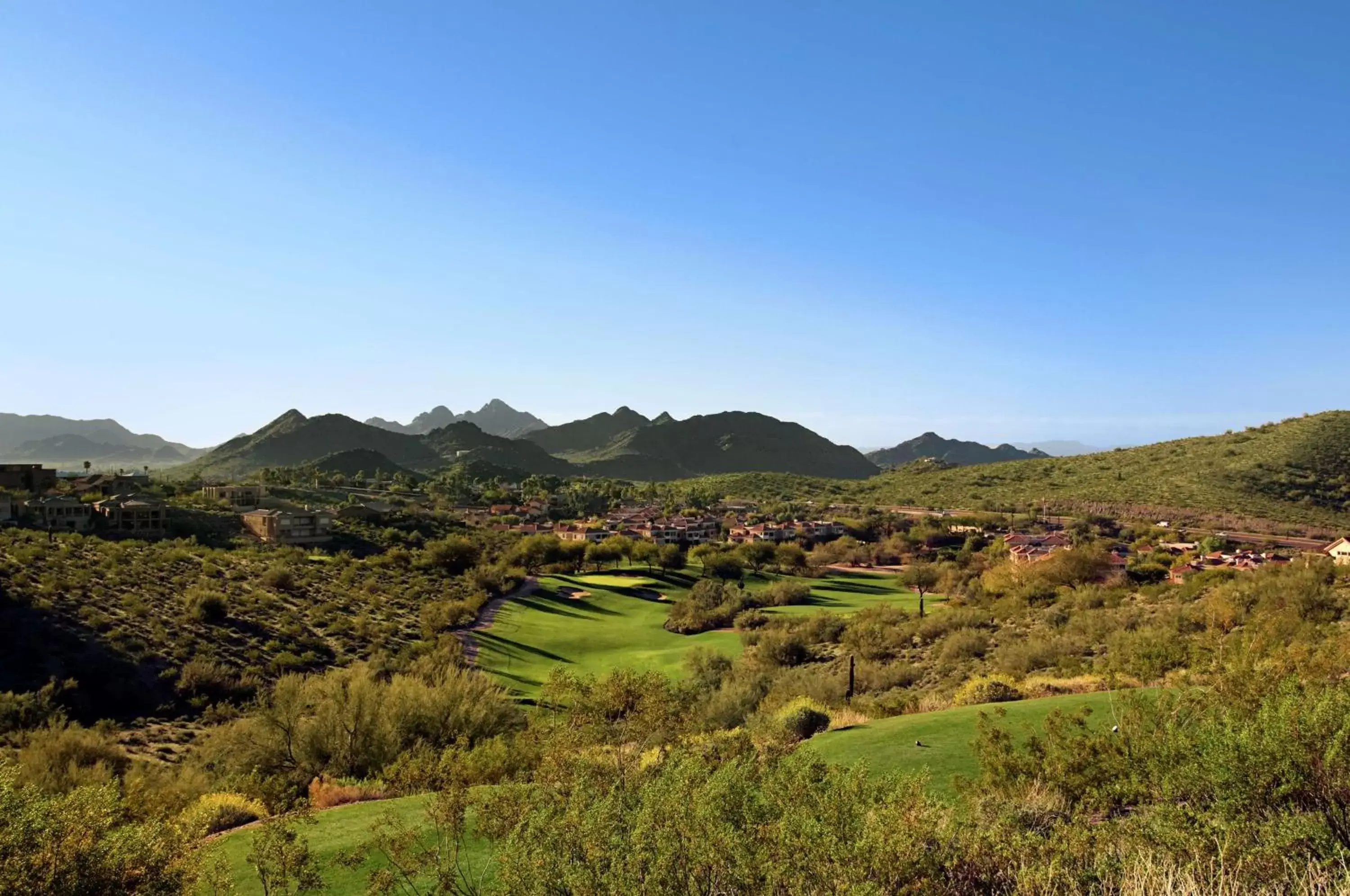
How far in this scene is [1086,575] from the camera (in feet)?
110

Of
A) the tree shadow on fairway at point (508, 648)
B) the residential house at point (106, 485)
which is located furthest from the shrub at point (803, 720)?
the residential house at point (106, 485)

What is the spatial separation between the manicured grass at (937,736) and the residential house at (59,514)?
57.7m

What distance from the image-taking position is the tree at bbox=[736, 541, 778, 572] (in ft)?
203

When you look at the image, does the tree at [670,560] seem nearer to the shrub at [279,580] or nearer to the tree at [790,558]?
the tree at [790,558]

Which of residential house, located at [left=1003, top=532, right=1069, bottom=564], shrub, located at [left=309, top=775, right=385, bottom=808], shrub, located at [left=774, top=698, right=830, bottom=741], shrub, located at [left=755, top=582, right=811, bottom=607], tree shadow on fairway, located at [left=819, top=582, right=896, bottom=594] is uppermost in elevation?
shrub, located at [left=774, top=698, right=830, bottom=741]

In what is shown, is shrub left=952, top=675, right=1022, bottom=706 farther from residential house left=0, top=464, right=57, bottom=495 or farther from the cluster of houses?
residential house left=0, top=464, right=57, bottom=495

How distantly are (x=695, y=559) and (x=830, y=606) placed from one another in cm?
2299

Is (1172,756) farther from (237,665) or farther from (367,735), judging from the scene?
(237,665)

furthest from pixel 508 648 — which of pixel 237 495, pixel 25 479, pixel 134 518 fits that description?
pixel 237 495

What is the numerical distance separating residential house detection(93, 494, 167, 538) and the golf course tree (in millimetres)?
54040

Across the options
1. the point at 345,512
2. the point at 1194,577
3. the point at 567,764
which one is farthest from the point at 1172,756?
the point at 345,512

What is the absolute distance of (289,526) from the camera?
61.9 metres

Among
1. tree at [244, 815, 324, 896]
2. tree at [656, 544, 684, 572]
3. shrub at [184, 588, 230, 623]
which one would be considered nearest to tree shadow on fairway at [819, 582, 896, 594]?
tree at [656, 544, 684, 572]

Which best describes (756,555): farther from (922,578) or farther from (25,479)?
(25,479)
